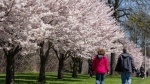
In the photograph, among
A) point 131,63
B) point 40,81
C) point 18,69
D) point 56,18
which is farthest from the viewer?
point 18,69

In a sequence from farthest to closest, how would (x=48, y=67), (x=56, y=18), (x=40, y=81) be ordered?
(x=48, y=67)
(x=40, y=81)
(x=56, y=18)

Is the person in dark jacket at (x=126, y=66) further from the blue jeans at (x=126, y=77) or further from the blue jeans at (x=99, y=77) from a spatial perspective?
the blue jeans at (x=99, y=77)

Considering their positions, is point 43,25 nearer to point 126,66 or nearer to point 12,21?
point 12,21

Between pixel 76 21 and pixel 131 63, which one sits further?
pixel 76 21

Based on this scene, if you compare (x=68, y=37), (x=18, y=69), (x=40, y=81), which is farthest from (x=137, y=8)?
(x=68, y=37)

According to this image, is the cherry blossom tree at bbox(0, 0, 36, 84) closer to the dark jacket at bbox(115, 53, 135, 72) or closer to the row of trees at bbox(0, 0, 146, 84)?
the row of trees at bbox(0, 0, 146, 84)

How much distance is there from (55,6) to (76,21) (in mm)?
1580

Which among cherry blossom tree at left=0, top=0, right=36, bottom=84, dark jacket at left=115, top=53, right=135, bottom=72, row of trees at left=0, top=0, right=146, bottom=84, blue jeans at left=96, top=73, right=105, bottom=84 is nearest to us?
cherry blossom tree at left=0, top=0, right=36, bottom=84

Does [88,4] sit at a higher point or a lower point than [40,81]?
higher

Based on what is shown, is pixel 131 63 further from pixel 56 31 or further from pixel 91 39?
pixel 91 39

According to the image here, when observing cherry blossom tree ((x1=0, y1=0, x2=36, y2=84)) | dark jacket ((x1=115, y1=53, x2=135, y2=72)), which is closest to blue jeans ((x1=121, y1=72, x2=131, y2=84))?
dark jacket ((x1=115, y1=53, x2=135, y2=72))

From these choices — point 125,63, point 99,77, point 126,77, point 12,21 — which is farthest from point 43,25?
point 126,77

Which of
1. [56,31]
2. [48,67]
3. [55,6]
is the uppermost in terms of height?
[55,6]

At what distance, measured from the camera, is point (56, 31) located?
48.4 ft
